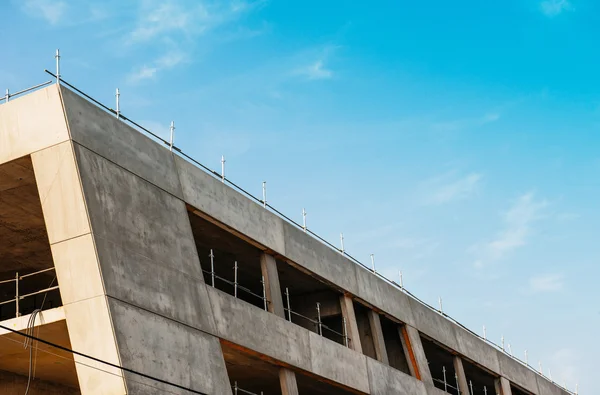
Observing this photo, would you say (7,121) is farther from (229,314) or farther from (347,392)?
(347,392)

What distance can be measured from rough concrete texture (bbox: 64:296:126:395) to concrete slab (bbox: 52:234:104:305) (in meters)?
0.20

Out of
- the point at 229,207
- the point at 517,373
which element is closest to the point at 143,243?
the point at 229,207

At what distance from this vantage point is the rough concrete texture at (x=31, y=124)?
19.8 meters

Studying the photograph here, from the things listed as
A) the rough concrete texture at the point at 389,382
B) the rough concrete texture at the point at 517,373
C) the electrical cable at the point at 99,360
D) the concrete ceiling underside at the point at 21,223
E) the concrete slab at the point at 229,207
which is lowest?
the electrical cable at the point at 99,360

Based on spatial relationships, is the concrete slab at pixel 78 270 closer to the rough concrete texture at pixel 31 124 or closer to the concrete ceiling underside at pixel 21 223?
the rough concrete texture at pixel 31 124

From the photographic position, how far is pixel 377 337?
31250mm

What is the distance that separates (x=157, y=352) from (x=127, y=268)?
77.9 inches

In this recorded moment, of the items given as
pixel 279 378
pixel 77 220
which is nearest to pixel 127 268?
pixel 77 220

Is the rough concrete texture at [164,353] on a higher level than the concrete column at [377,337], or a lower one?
lower

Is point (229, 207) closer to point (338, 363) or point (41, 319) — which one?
point (338, 363)

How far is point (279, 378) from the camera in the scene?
25.7m

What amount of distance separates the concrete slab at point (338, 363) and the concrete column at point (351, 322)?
23.4 inches

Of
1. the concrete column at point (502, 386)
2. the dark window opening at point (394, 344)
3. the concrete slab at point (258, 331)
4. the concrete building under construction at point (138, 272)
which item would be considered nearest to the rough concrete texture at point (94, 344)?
the concrete building under construction at point (138, 272)

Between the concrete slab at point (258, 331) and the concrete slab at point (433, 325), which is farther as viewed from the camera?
the concrete slab at point (433, 325)
